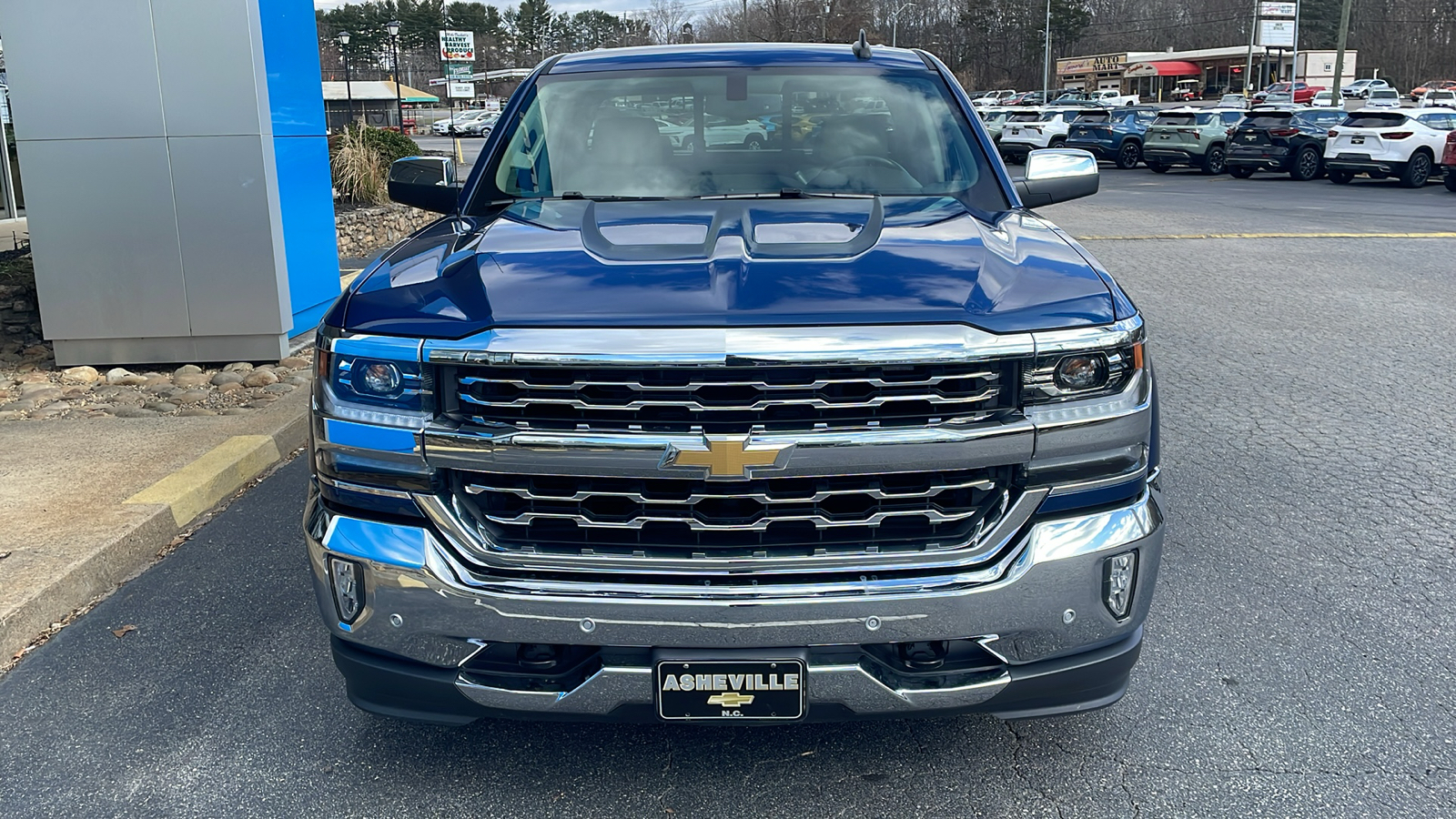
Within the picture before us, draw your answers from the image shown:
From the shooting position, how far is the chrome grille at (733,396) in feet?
7.97

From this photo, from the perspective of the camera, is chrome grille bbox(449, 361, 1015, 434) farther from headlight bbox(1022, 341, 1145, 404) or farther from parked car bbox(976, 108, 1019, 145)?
parked car bbox(976, 108, 1019, 145)

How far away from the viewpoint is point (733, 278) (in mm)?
2566

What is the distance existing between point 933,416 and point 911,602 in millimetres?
385

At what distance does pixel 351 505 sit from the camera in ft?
8.46

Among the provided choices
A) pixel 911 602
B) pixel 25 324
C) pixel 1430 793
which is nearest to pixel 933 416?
pixel 911 602

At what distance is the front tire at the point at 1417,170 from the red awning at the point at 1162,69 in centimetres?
8406

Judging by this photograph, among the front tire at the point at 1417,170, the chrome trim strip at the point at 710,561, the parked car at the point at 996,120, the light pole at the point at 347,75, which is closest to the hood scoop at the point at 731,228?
the chrome trim strip at the point at 710,561

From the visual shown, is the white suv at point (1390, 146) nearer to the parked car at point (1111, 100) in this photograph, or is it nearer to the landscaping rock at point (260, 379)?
the landscaping rock at point (260, 379)

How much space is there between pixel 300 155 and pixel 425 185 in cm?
443

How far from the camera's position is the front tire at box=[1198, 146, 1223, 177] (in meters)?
28.7

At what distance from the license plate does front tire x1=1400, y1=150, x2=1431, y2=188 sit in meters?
25.4

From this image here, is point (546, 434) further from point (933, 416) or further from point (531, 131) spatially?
point (531, 131)

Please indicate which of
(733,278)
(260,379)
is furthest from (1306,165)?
(733,278)

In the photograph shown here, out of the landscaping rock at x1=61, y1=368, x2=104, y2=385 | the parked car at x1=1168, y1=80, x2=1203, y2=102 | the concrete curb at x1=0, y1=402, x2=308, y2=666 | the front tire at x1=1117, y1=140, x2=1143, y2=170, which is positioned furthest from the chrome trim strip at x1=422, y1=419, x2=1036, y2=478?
the parked car at x1=1168, y1=80, x2=1203, y2=102
